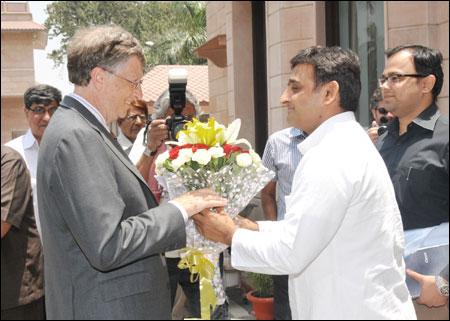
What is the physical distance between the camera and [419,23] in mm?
3889

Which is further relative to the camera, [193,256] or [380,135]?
[380,135]

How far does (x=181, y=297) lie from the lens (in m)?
2.95

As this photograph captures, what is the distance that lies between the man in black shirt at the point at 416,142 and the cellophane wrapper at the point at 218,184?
736 mm

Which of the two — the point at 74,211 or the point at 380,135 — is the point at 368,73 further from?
the point at 74,211

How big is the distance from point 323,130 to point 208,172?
46 cm

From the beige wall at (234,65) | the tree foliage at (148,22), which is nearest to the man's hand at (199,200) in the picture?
the tree foliage at (148,22)

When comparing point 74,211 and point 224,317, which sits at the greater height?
point 74,211

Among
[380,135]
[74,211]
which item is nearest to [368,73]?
[380,135]

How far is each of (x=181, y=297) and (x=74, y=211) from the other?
4.94ft

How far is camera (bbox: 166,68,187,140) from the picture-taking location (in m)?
2.66

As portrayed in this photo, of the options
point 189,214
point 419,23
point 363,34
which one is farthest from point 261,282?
point 363,34

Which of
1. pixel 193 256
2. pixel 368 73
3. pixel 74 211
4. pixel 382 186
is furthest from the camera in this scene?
pixel 368 73

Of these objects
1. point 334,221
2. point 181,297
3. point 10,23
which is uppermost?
point 10,23

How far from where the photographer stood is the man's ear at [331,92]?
1852 mm
